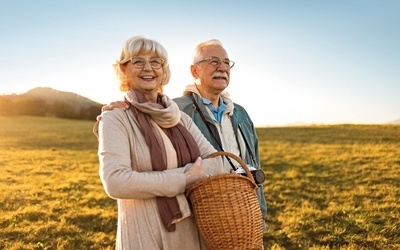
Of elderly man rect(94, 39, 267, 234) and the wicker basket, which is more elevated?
elderly man rect(94, 39, 267, 234)

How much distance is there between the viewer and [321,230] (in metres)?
7.05

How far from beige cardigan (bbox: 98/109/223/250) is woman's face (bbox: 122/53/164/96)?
228 millimetres

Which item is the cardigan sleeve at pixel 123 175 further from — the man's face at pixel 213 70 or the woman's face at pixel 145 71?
the man's face at pixel 213 70

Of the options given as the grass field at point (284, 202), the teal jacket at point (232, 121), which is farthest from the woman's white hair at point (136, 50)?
the grass field at point (284, 202)

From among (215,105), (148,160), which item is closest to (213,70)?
(215,105)

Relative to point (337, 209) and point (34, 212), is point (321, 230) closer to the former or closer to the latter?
point (337, 209)

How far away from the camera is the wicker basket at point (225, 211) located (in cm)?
257

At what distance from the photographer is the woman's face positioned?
2.78m

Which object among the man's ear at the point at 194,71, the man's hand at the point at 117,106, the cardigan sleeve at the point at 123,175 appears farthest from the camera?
the man's ear at the point at 194,71

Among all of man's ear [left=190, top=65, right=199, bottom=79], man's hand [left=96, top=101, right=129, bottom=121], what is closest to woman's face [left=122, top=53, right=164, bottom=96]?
man's hand [left=96, top=101, right=129, bottom=121]

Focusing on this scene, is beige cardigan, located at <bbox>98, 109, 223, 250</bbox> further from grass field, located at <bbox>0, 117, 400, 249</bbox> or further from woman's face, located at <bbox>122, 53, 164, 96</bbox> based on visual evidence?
grass field, located at <bbox>0, 117, 400, 249</bbox>

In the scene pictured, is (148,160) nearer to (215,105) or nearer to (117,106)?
(117,106)

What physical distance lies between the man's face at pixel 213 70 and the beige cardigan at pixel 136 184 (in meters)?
1.45

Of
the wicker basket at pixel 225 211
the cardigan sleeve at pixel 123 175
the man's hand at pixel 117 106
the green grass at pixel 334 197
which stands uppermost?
the man's hand at pixel 117 106
